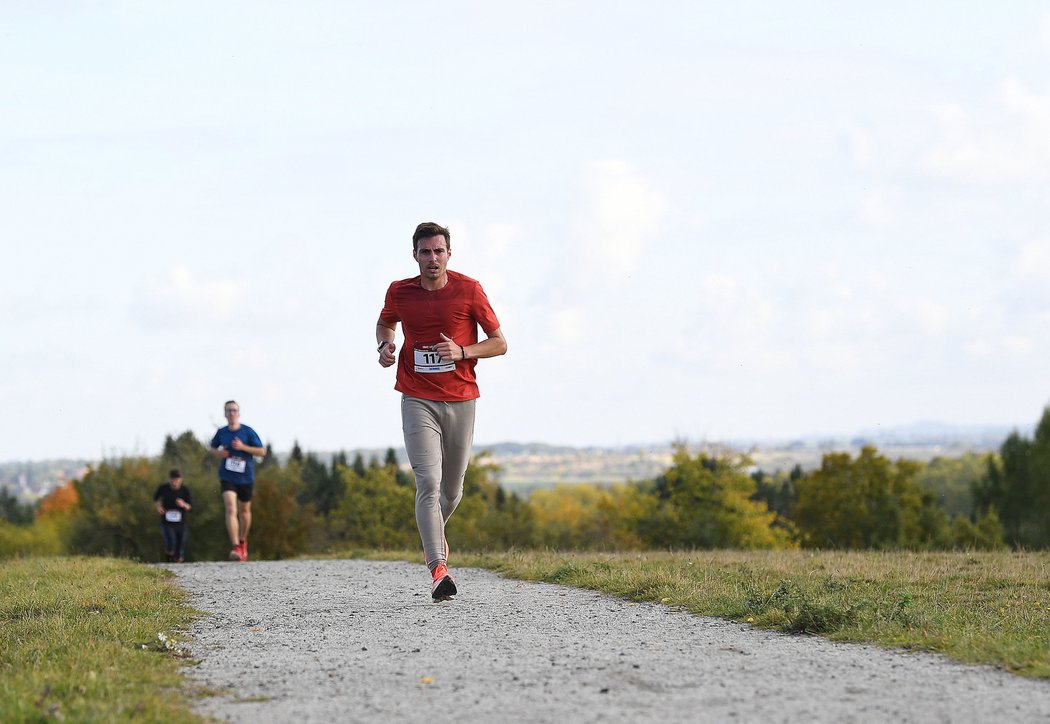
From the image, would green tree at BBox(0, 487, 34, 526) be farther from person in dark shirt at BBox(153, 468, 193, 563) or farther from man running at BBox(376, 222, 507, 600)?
man running at BBox(376, 222, 507, 600)

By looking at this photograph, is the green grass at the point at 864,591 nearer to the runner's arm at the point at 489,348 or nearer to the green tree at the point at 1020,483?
the runner's arm at the point at 489,348

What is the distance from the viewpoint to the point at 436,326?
910 cm

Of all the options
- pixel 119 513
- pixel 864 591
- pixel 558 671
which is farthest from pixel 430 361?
pixel 119 513

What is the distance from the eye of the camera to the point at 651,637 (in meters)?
Answer: 7.18

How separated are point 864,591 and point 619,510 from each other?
60755 mm

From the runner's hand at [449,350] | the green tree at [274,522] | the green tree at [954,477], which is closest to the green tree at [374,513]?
the green tree at [274,522]

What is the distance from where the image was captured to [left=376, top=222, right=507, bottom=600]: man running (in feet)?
29.8

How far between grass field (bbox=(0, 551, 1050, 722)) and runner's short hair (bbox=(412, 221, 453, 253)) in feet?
10.6

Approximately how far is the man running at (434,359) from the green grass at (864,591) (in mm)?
1769

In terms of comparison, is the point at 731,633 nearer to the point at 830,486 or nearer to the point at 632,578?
the point at 632,578

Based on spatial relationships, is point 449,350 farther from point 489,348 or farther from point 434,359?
point 489,348

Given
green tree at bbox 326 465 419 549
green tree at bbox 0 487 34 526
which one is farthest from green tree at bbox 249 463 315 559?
green tree at bbox 0 487 34 526

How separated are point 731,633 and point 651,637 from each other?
0.55m

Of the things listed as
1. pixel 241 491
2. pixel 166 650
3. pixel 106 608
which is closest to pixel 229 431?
pixel 241 491
